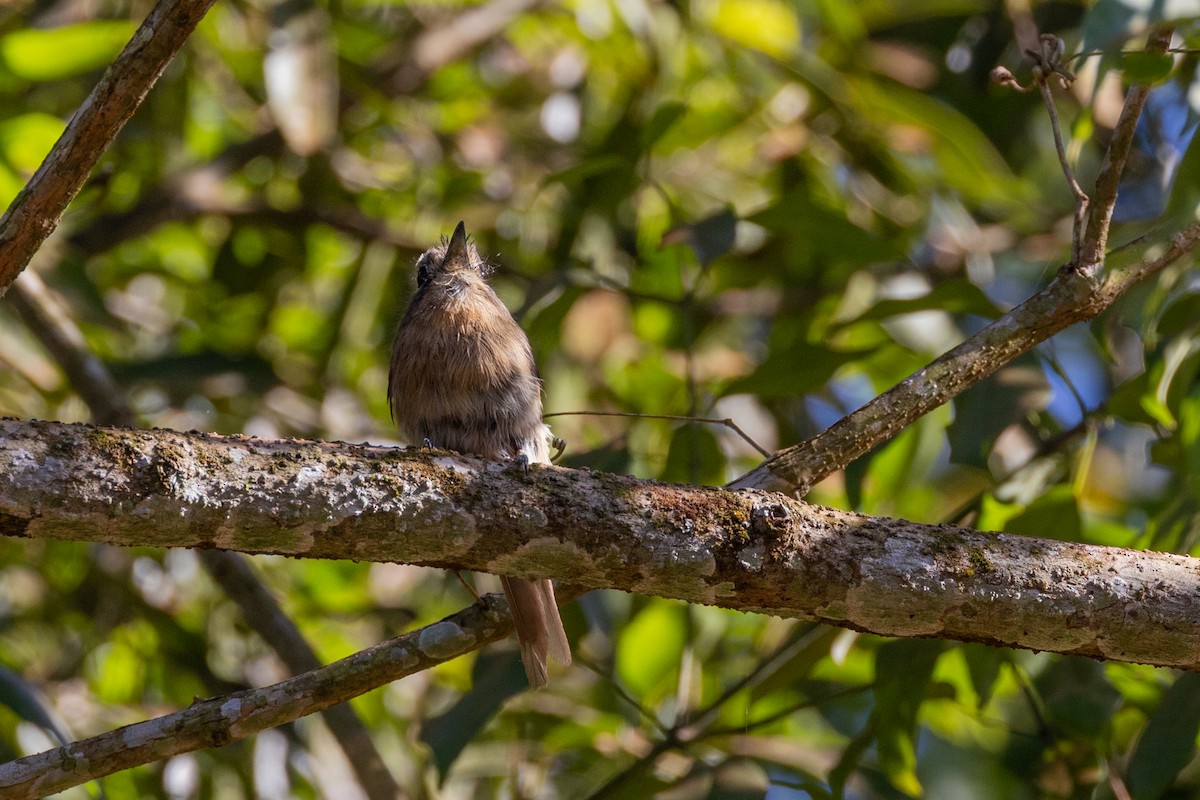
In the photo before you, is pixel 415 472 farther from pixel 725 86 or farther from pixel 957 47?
pixel 957 47

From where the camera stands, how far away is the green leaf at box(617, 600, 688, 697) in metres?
3.43

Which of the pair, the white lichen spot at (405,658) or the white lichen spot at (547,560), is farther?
the white lichen spot at (405,658)

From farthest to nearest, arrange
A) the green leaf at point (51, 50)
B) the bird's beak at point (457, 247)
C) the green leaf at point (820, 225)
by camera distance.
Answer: the bird's beak at point (457, 247), the green leaf at point (51, 50), the green leaf at point (820, 225)

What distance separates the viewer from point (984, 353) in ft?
7.84

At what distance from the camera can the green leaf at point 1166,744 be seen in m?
2.60

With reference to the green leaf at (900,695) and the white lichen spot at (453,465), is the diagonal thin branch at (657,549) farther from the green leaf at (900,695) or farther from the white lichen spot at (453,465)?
the green leaf at (900,695)

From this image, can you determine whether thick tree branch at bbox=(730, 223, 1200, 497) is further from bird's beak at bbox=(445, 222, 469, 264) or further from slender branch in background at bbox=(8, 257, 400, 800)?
bird's beak at bbox=(445, 222, 469, 264)

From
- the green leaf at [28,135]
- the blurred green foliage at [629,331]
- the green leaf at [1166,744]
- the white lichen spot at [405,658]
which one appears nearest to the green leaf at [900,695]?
the blurred green foliage at [629,331]

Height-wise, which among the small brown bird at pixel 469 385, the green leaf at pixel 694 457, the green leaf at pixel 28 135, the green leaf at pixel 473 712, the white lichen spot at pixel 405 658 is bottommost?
the white lichen spot at pixel 405 658

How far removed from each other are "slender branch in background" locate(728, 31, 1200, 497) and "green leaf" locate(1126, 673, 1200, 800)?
85cm

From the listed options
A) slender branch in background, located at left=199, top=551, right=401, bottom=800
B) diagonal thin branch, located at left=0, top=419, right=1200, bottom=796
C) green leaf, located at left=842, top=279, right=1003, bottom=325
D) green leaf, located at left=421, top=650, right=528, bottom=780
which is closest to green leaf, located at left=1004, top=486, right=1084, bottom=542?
green leaf, located at left=842, top=279, right=1003, bottom=325

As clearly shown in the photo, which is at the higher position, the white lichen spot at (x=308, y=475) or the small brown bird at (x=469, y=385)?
the small brown bird at (x=469, y=385)

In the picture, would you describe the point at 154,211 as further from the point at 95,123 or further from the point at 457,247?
the point at 95,123

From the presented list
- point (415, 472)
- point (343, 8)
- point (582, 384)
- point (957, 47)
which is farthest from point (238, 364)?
point (957, 47)
